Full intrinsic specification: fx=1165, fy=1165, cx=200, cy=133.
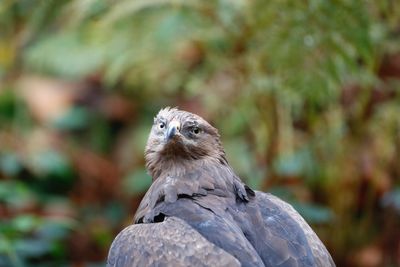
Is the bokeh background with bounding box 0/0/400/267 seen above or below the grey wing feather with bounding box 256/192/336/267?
above

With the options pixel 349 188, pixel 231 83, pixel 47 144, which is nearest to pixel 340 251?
pixel 349 188

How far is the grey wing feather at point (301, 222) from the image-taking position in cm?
546

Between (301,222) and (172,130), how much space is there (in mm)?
784

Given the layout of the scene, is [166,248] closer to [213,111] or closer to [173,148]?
[173,148]

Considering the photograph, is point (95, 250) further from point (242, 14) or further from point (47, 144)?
point (242, 14)

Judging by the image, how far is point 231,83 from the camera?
25.8 ft

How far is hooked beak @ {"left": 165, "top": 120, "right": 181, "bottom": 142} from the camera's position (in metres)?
5.79

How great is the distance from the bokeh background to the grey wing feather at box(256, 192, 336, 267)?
1.42 metres

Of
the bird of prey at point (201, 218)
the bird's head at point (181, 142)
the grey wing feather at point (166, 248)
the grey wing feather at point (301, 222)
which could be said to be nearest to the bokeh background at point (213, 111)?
the bird's head at point (181, 142)

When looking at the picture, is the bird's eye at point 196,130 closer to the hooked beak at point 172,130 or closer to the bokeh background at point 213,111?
the hooked beak at point 172,130

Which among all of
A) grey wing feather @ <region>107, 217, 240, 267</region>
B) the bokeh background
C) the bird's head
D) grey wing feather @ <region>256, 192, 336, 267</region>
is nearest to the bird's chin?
the bird's head

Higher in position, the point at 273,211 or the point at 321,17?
the point at 321,17

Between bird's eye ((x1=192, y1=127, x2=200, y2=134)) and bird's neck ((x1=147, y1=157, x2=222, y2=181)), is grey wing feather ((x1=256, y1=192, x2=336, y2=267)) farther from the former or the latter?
bird's eye ((x1=192, y1=127, x2=200, y2=134))

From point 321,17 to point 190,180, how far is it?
171 centimetres
